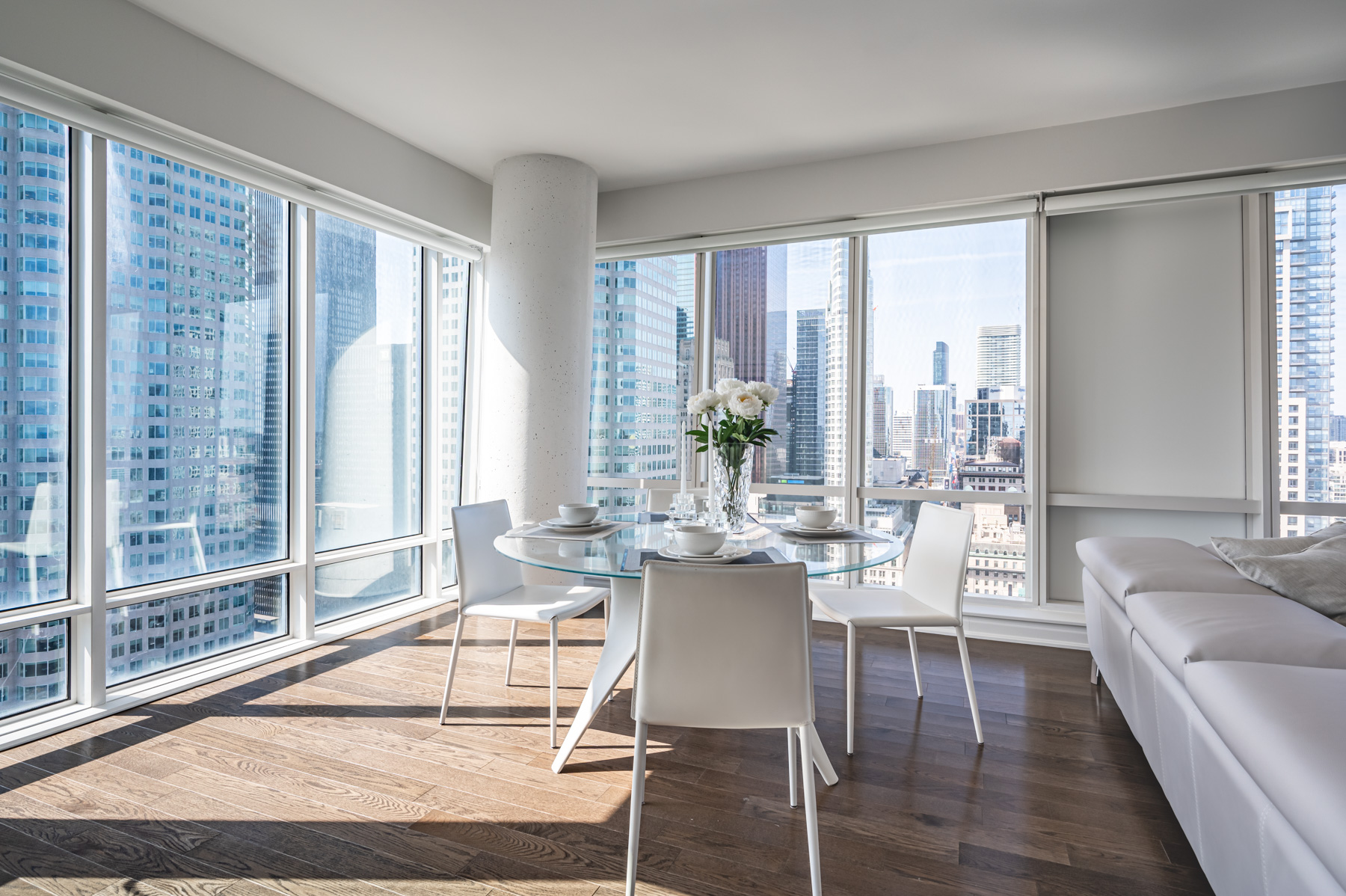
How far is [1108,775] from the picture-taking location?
2.37m

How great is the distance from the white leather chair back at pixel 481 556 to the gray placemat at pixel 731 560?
2.61 ft

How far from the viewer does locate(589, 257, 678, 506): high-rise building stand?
5062mm

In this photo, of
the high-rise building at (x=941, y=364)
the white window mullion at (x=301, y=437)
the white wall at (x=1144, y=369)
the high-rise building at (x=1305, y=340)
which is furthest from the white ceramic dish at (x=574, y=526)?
the high-rise building at (x=1305, y=340)

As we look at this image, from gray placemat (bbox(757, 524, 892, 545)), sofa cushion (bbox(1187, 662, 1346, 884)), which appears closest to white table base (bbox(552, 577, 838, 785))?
gray placemat (bbox(757, 524, 892, 545))

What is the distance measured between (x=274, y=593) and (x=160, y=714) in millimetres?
921

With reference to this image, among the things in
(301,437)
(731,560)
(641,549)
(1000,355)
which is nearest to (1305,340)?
(1000,355)

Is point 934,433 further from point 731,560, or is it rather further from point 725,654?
point 725,654

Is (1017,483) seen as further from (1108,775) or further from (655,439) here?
(655,439)

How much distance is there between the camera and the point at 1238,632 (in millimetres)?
1828

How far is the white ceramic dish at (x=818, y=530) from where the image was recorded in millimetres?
2582

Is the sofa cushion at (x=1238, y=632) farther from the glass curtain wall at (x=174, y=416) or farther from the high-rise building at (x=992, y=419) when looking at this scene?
the glass curtain wall at (x=174, y=416)

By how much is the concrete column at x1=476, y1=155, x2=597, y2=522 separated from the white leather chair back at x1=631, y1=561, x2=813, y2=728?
2.72m

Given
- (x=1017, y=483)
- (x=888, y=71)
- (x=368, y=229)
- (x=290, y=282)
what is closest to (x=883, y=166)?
(x=888, y=71)

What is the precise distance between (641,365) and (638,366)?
2 centimetres
